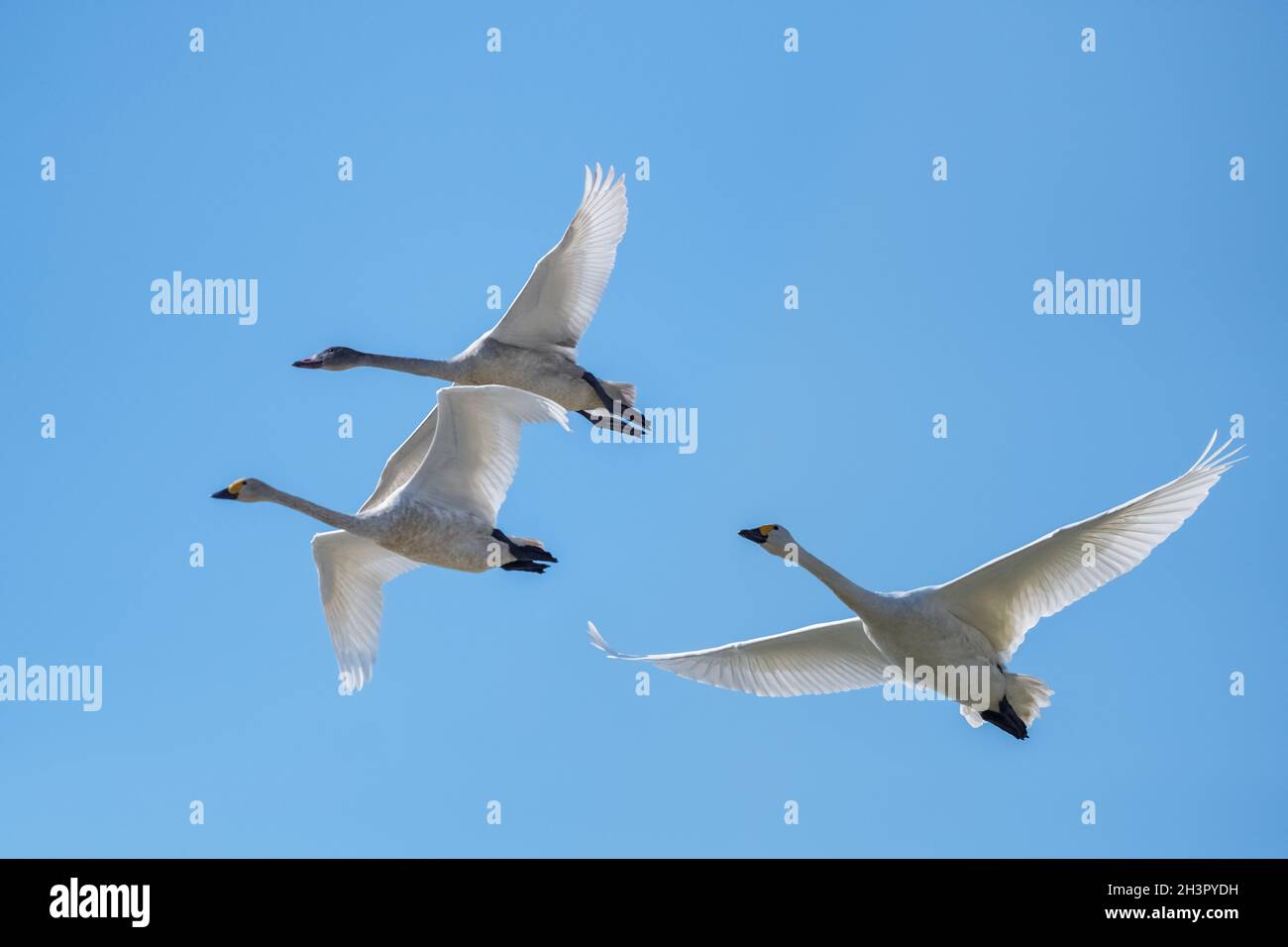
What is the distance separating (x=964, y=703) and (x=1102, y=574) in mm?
1684

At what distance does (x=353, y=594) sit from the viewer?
730 inches

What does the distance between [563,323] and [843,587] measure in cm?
484

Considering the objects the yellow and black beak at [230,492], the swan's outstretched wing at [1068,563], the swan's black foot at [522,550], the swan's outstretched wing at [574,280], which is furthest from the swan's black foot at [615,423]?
the swan's outstretched wing at [1068,563]

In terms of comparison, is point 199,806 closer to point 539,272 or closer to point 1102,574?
point 539,272

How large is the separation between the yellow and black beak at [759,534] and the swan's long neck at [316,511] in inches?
143

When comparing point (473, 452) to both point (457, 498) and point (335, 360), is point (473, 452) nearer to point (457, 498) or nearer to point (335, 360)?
point (457, 498)

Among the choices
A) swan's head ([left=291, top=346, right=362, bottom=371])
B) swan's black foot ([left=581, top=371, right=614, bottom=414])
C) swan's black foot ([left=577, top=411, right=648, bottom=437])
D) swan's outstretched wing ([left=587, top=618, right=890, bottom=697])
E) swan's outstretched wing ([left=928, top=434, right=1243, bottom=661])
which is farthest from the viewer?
swan's head ([left=291, top=346, right=362, bottom=371])

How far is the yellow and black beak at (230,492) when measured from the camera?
57.8 feet

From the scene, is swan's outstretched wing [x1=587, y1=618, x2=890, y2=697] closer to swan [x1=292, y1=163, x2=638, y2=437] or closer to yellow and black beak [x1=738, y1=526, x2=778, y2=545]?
yellow and black beak [x1=738, y1=526, x2=778, y2=545]

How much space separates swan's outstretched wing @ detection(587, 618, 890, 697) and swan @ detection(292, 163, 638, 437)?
10.6ft

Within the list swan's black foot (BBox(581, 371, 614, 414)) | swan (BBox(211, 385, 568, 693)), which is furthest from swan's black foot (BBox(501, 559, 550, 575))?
swan's black foot (BBox(581, 371, 614, 414))

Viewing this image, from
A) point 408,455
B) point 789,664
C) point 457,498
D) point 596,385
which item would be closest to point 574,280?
point 596,385

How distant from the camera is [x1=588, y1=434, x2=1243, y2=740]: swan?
1592cm

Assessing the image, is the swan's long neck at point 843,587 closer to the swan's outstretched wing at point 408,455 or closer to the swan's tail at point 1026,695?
the swan's tail at point 1026,695
